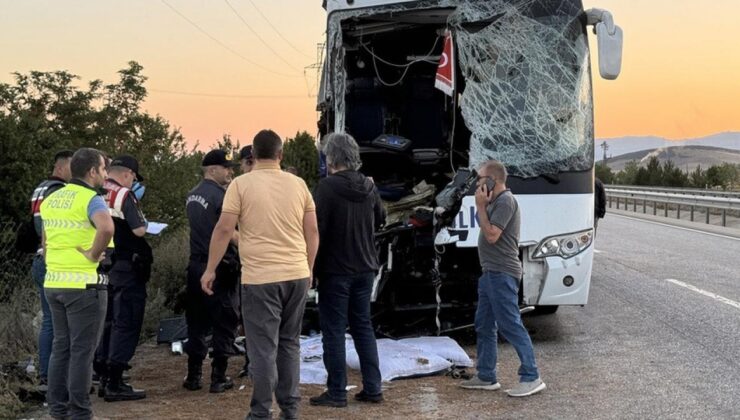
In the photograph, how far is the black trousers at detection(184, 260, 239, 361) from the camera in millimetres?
6746

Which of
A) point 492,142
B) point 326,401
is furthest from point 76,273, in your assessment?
point 492,142

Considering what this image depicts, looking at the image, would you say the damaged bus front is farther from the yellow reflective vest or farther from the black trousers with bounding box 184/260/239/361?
the yellow reflective vest

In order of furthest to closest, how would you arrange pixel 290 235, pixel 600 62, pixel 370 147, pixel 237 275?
1. pixel 370 147
2. pixel 600 62
3. pixel 237 275
4. pixel 290 235

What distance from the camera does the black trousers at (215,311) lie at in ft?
22.1

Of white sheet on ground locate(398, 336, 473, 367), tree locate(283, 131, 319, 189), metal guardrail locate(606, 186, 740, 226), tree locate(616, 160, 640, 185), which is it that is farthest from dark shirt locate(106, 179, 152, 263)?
tree locate(616, 160, 640, 185)

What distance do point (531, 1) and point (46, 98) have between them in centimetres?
2195

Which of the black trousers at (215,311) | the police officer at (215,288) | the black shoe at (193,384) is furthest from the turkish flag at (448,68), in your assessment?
the black shoe at (193,384)

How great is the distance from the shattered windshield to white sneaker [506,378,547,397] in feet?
7.70

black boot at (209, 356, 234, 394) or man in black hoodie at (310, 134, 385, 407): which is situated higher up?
man in black hoodie at (310, 134, 385, 407)

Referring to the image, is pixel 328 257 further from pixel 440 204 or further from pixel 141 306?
pixel 440 204

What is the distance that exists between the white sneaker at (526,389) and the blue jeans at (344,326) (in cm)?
107

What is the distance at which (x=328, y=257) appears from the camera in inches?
248

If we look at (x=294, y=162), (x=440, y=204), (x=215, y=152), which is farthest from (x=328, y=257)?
(x=294, y=162)

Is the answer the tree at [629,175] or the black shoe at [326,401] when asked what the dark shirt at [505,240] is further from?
the tree at [629,175]
